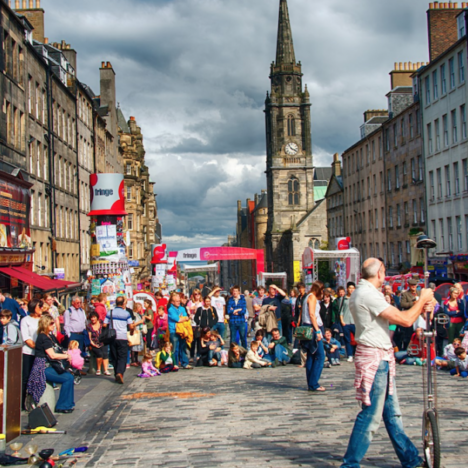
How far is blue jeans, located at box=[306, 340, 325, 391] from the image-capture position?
11.2 m

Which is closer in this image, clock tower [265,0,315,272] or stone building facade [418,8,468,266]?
stone building facade [418,8,468,266]

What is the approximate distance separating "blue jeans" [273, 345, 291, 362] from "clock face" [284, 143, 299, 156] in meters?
86.7

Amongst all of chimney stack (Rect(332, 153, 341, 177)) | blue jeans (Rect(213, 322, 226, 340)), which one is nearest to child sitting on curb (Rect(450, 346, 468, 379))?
blue jeans (Rect(213, 322, 226, 340))

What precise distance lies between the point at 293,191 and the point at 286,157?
5.15 meters

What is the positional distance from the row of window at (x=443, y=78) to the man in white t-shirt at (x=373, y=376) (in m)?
32.5

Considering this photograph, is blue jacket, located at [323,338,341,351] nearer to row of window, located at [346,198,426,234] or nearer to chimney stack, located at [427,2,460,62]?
row of window, located at [346,198,426,234]

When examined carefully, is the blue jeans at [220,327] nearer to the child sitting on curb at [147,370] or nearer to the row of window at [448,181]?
the child sitting on curb at [147,370]

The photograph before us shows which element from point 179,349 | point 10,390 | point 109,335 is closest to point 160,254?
point 179,349

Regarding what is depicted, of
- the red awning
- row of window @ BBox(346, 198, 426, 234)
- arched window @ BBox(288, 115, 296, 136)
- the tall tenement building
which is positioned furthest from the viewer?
arched window @ BBox(288, 115, 296, 136)

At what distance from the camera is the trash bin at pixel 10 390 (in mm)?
7809

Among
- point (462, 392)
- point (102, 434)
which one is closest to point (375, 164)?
point (462, 392)

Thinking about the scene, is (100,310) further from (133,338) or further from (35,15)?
(35,15)

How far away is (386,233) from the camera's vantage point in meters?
50.9

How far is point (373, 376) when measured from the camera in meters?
6.00
